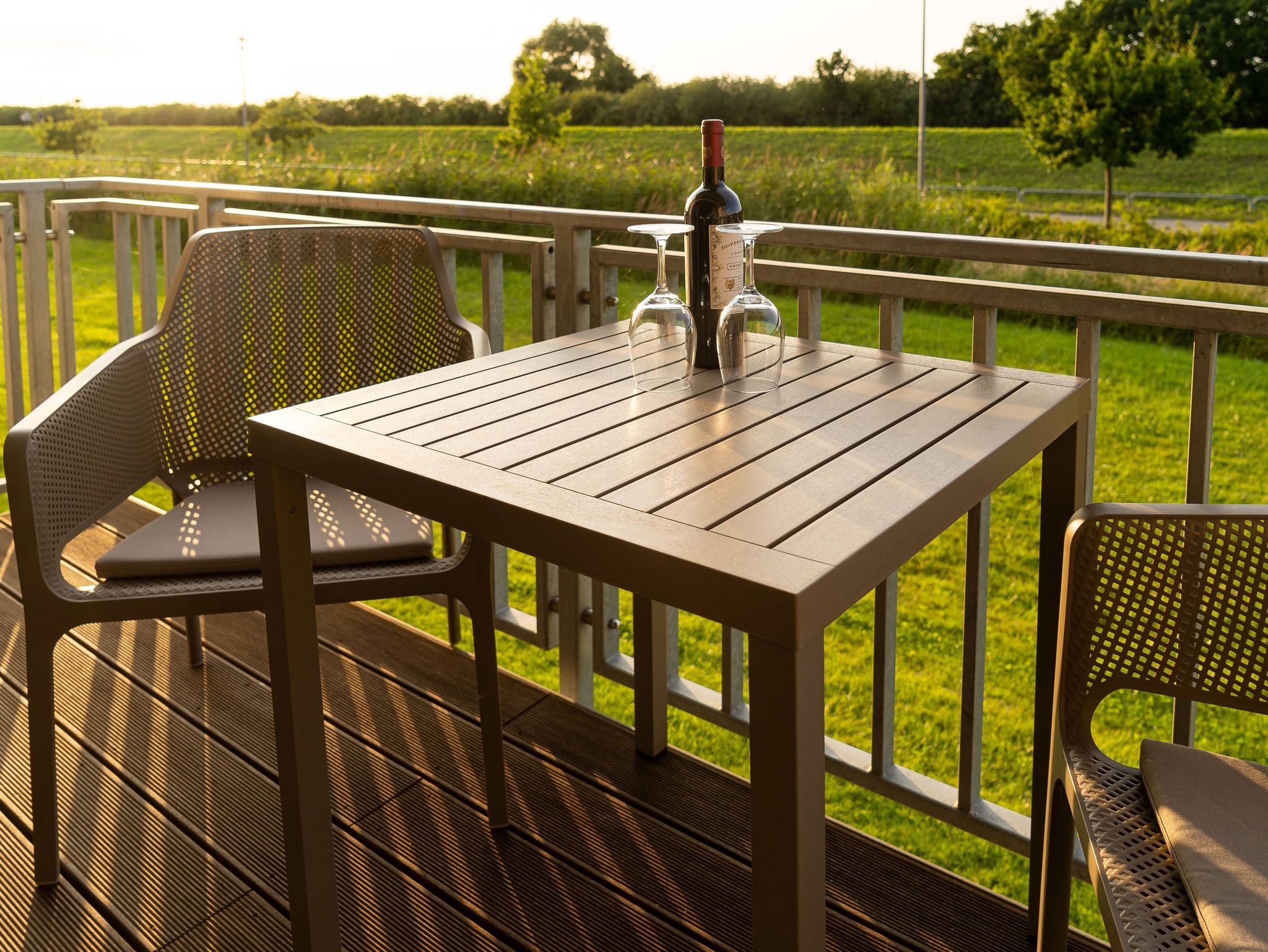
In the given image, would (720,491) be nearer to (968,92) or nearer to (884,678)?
(884,678)

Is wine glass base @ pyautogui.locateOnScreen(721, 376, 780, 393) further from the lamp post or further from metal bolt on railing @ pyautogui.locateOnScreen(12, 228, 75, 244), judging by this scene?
the lamp post

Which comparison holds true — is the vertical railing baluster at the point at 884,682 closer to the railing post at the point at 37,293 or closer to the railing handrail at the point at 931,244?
the railing handrail at the point at 931,244

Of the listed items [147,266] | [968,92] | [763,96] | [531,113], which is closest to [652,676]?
[147,266]

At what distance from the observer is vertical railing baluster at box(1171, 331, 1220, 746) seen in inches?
57.6

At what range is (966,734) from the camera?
5.86ft

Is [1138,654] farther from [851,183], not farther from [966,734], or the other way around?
[851,183]

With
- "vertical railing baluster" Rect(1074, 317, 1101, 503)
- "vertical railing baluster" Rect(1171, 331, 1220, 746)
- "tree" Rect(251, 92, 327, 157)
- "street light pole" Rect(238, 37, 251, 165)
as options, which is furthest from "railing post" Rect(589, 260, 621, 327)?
"street light pole" Rect(238, 37, 251, 165)

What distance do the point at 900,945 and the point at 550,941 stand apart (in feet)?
1.74

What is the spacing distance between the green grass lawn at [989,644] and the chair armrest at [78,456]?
95cm

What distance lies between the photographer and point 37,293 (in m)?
3.51

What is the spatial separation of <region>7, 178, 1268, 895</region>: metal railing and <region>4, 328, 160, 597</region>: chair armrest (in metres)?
0.70

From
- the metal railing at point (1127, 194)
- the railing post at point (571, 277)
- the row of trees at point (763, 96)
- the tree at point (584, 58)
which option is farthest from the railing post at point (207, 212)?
the tree at point (584, 58)

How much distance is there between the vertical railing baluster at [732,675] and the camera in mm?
2055

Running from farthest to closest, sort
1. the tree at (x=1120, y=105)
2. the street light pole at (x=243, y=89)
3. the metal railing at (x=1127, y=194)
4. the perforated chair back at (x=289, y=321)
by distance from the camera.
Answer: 1. the street light pole at (x=243, y=89)
2. the metal railing at (x=1127, y=194)
3. the tree at (x=1120, y=105)
4. the perforated chair back at (x=289, y=321)
